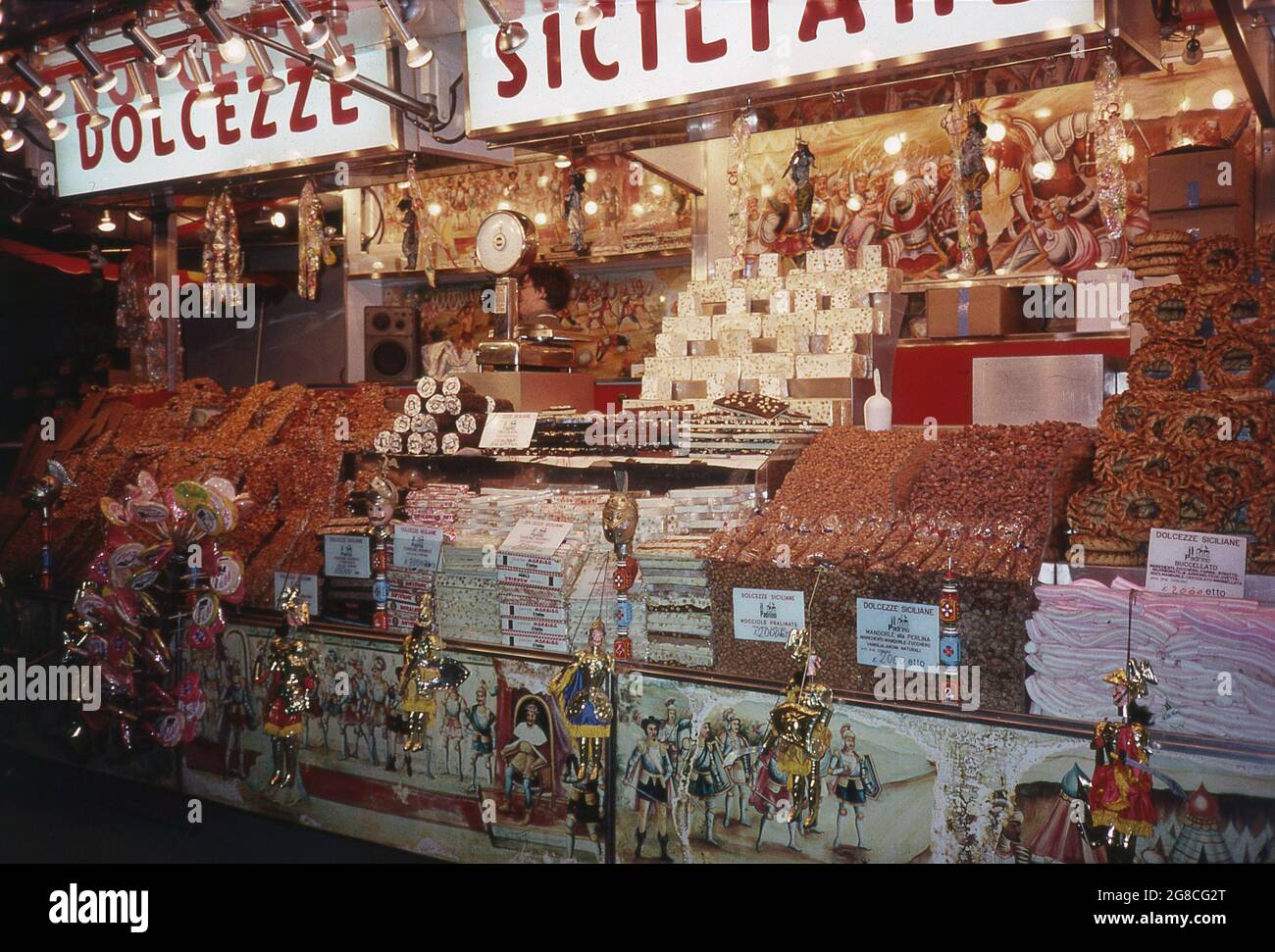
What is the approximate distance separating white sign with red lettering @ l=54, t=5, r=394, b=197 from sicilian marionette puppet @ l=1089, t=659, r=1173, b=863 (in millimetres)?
2966

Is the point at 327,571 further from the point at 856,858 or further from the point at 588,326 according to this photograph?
the point at 588,326

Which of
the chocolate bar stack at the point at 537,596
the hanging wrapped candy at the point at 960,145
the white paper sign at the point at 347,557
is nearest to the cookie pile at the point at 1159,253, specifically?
the hanging wrapped candy at the point at 960,145

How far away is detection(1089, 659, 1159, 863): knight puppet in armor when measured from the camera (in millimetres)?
2035

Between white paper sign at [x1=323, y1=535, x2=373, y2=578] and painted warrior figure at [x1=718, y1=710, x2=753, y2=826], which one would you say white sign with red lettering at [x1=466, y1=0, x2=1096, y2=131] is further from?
painted warrior figure at [x1=718, y1=710, x2=753, y2=826]

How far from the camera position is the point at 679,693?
8.73ft

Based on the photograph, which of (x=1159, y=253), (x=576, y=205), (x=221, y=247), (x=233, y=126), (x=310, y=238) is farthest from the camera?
(x=221, y=247)

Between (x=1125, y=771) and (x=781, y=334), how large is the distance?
222 centimetres

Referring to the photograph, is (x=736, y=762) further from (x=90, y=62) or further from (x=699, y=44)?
(x=90, y=62)

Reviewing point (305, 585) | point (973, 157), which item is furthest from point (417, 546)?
point (973, 157)

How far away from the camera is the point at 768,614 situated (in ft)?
8.44

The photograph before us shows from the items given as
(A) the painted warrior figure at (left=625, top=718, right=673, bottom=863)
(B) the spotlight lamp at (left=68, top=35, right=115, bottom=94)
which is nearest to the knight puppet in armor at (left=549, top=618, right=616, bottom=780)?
(A) the painted warrior figure at (left=625, top=718, right=673, bottom=863)

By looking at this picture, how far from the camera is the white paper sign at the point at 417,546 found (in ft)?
10.3

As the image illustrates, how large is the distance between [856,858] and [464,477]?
1.75 metres

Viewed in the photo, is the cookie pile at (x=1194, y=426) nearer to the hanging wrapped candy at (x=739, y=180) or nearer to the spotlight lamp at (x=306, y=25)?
the hanging wrapped candy at (x=739, y=180)
